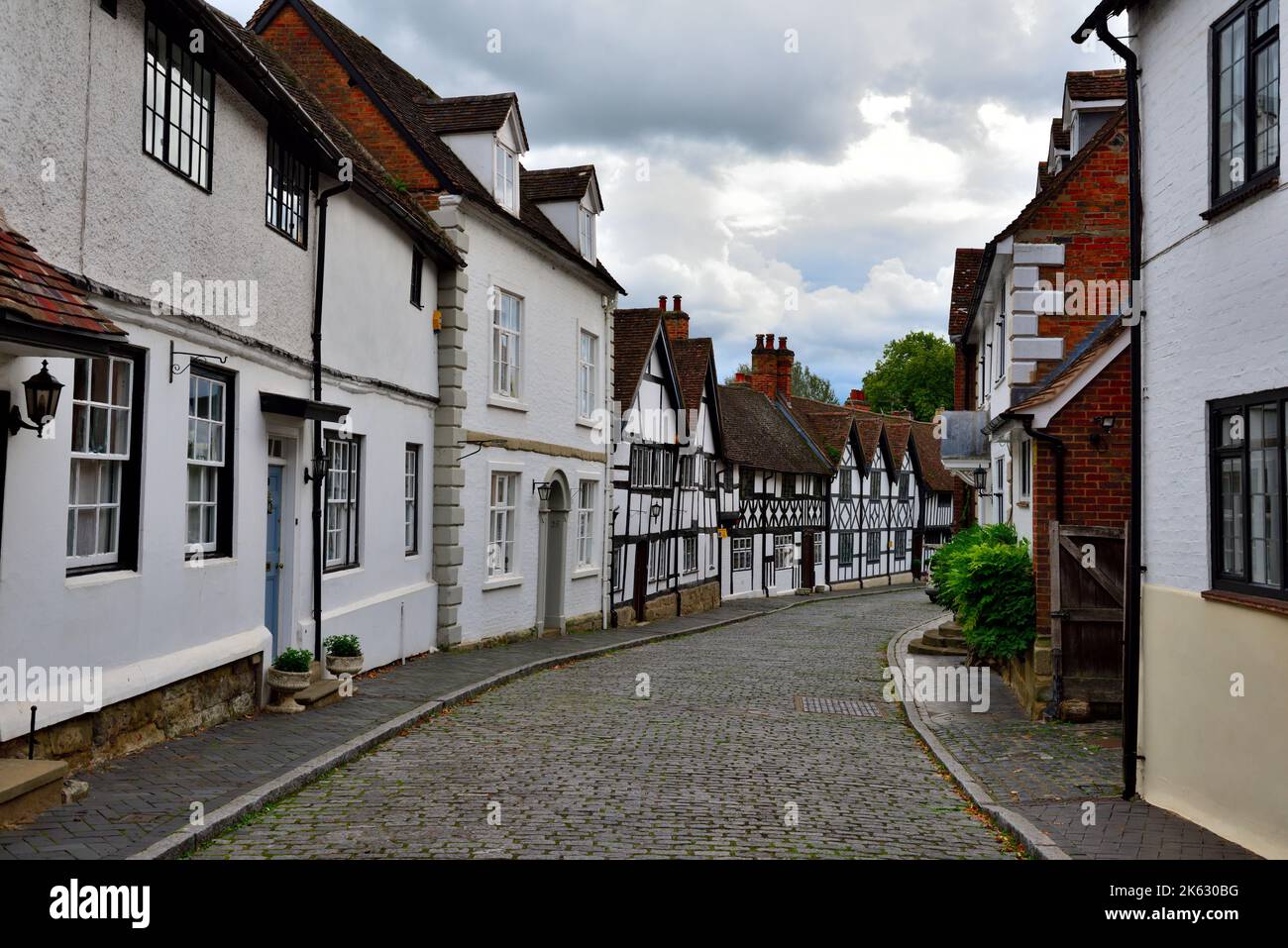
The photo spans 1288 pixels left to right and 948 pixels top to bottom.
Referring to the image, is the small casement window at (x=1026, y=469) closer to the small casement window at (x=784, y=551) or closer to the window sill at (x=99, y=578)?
the window sill at (x=99, y=578)

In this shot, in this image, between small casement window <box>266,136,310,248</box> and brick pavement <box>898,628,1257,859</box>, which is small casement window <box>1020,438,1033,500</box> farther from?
small casement window <box>266,136,310,248</box>

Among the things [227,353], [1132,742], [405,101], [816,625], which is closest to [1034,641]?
[1132,742]

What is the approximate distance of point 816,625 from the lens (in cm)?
2958

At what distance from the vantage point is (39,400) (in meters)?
7.30

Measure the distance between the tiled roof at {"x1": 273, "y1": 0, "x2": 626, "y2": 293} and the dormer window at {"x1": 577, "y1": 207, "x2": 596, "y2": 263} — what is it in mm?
717

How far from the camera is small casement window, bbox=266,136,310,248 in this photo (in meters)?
11.8

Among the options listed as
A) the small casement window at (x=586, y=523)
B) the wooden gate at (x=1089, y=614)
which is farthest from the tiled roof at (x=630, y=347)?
the wooden gate at (x=1089, y=614)

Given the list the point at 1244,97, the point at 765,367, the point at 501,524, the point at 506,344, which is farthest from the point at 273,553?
the point at 765,367

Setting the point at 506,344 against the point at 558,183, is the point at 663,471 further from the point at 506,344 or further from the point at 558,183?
the point at 506,344

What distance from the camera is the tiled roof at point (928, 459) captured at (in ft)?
195

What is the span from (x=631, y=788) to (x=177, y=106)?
6.58 metres

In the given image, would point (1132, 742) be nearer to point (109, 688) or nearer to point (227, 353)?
point (109, 688)

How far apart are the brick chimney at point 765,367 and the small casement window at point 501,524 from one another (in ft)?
100

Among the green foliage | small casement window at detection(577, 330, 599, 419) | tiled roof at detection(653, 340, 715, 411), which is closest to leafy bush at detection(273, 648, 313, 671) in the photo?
the green foliage
